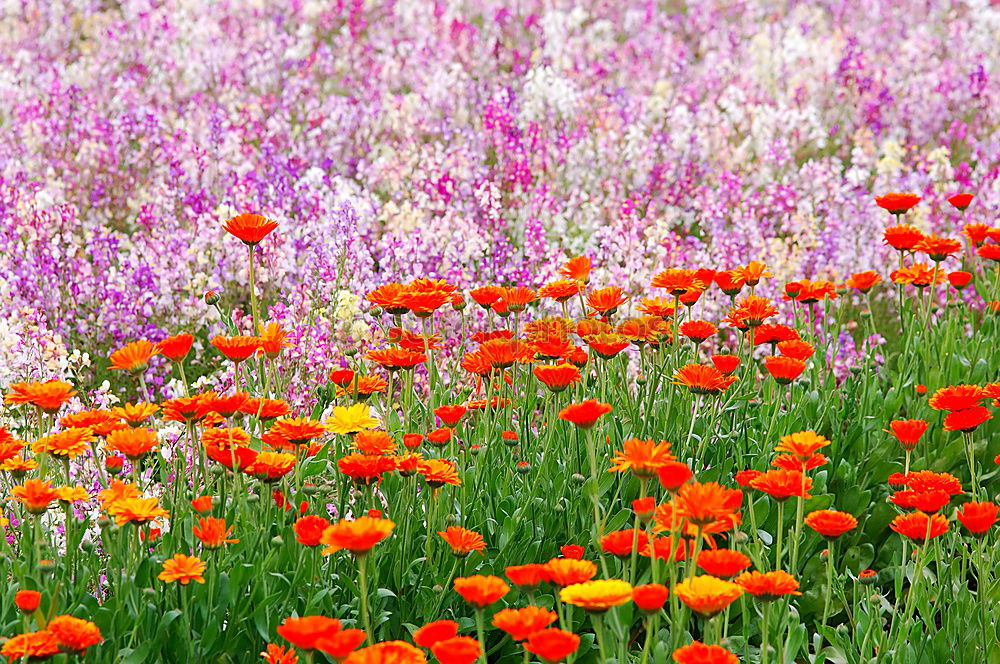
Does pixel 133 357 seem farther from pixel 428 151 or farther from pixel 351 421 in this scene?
pixel 428 151

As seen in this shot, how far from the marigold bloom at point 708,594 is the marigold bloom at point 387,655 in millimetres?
395

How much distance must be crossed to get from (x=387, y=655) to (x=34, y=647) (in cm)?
54

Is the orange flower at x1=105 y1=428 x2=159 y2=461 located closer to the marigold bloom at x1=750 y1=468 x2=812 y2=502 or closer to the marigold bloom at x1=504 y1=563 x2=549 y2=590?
the marigold bloom at x1=504 y1=563 x2=549 y2=590

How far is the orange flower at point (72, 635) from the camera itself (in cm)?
149

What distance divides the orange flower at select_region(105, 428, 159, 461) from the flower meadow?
0.01m

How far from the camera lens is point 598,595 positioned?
1.40m

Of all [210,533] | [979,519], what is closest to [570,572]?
[210,533]

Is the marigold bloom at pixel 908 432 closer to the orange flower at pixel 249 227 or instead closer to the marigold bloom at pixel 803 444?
the marigold bloom at pixel 803 444

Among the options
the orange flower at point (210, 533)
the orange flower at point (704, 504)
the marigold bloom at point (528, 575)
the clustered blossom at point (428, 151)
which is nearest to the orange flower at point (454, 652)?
the marigold bloom at point (528, 575)

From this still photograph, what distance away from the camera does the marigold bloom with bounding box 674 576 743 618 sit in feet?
4.87

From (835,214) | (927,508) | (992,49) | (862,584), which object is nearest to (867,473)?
(862,584)

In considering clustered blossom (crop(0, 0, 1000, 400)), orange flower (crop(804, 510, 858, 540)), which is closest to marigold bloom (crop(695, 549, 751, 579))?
orange flower (crop(804, 510, 858, 540))

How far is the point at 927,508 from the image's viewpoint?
181cm

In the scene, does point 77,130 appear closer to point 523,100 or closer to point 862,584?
point 523,100
